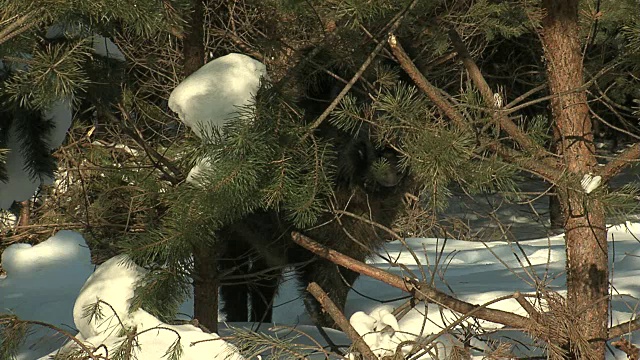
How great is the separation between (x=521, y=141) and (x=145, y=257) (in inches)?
58.8

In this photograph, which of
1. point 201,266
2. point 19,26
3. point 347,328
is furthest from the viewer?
point 201,266

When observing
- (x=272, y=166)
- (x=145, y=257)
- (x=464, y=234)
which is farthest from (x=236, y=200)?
(x=464, y=234)

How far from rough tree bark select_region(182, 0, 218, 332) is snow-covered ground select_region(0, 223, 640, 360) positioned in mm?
294

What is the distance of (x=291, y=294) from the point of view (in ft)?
20.4

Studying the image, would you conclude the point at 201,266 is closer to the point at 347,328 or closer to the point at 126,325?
the point at 126,325

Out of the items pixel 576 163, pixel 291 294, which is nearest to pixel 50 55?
pixel 576 163

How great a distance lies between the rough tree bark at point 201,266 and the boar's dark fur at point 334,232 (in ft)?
1.35

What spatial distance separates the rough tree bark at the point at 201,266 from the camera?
11.1 feet

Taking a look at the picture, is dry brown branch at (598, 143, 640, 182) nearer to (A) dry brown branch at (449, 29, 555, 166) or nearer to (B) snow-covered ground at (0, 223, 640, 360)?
(A) dry brown branch at (449, 29, 555, 166)

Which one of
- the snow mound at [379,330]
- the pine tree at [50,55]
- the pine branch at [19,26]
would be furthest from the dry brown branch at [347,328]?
the pine branch at [19,26]

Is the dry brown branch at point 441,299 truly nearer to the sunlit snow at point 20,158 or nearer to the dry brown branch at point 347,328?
the dry brown branch at point 347,328

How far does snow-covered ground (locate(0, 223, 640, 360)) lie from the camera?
2760mm

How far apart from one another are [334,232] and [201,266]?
1222 mm

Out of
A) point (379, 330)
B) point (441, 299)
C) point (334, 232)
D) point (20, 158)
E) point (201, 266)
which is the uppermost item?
point (20, 158)
